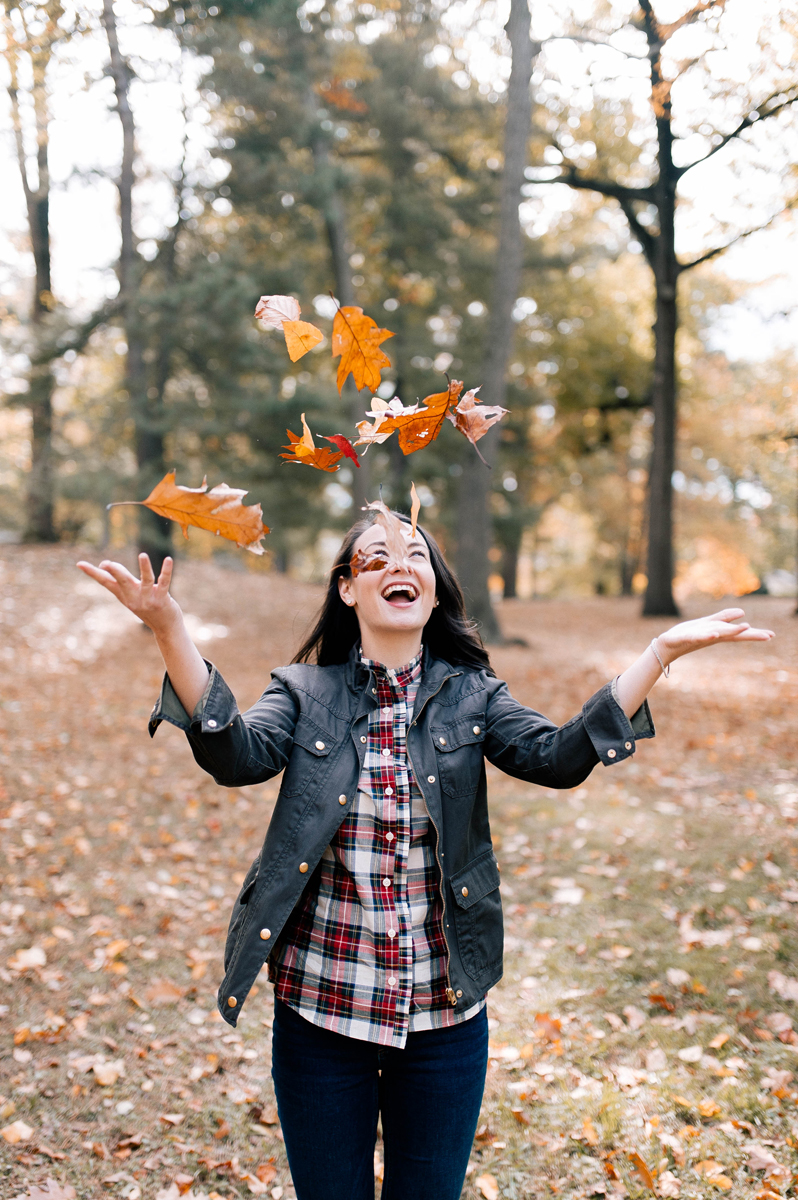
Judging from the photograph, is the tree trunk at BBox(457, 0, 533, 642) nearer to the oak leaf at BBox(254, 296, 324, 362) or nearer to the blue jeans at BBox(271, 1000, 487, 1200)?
the oak leaf at BBox(254, 296, 324, 362)

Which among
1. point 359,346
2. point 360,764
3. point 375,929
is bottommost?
point 375,929

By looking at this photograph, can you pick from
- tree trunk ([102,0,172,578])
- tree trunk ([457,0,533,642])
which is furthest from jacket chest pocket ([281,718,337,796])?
tree trunk ([102,0,172,578])

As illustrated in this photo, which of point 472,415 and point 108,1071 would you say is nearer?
point 472,415

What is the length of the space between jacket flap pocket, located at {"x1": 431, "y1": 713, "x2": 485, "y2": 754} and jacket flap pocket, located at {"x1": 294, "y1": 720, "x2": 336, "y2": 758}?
0.88 ft

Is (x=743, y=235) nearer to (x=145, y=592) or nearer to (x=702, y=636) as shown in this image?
(x=702, y=636)

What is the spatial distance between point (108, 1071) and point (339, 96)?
15186 mm

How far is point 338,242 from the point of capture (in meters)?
14.0

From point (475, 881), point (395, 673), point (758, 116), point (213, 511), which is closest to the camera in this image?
point (213, 511)

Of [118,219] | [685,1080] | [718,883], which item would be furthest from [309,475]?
[685,1080]

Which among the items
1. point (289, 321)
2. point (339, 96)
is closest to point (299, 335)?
point (289, 321)

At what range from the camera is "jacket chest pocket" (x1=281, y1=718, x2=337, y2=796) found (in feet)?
6.67

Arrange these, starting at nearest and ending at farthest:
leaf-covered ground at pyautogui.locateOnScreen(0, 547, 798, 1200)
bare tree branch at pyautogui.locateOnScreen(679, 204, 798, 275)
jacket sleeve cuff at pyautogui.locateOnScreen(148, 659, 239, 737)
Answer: jacket sleeve cuff at pyautogui.locateOnScreen(148, 659, 239, 737), leaf-covered ground at pyautogui.locateOnScreen(0, 547, 798, 1200), bare tree branch at pyautogui.locateOnScreen(679, 204, 798, 275)

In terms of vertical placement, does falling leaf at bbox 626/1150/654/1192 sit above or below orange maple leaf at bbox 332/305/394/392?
below

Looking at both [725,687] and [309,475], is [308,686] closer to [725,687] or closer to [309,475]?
[725,687]
